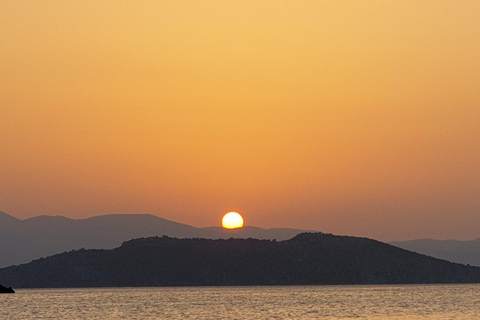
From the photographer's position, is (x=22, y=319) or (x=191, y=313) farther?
(x=191, y=313)

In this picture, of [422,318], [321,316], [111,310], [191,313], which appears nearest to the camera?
[422,318]

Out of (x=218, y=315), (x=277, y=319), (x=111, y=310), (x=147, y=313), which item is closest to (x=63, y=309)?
(x=111, y=310)

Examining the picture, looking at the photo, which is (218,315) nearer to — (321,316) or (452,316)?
(321,316)

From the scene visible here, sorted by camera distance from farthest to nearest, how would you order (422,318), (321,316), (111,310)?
(111,310) < (321,316) < (422,318)

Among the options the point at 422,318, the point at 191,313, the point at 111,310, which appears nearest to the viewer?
the point at 422,318

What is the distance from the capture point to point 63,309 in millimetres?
199250

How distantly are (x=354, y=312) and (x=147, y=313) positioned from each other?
35.0 metres

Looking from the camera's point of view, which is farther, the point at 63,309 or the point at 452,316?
the point at 63,309

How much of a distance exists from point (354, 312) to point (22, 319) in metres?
53.7

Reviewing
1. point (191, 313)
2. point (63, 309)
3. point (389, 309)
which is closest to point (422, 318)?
point (389, 309)

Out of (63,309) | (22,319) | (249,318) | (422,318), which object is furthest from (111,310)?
(422,318)

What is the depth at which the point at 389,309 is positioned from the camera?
7062 inches

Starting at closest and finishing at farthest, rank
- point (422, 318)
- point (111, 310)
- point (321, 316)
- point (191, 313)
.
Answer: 1. point (422, 318)
2. point (321, 316)
3. point (191, 313)
4. point (111, 310)

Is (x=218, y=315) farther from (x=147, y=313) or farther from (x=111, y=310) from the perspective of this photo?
(x=111, y=310)
